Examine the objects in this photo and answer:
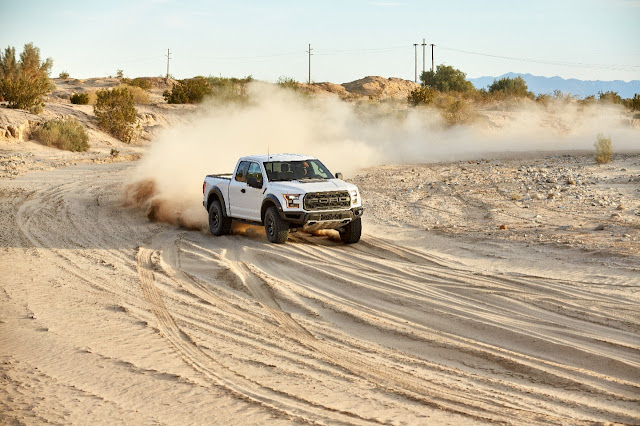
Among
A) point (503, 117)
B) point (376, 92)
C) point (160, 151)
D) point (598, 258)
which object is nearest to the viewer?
point (598, 258)

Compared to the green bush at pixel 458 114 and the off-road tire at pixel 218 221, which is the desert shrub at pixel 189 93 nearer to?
the green bush at pixel 458 114

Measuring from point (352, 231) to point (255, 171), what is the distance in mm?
2549

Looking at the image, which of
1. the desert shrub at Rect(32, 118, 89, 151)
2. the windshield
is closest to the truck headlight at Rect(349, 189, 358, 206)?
the windshield

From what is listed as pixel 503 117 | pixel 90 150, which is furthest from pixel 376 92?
pixel 90 150

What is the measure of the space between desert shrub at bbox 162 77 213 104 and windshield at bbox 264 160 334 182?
50013mm

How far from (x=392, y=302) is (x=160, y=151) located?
51.8 feet

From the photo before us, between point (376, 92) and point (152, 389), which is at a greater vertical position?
point (376, 92)

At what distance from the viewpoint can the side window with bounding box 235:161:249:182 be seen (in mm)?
17612

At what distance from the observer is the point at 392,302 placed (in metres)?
11.7

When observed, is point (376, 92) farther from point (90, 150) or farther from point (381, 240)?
point (381, 240)

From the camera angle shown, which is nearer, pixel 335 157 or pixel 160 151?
pixel 160 151

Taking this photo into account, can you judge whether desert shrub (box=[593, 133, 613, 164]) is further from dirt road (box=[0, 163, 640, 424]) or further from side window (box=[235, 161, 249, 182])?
side window (box=[235, 161, 249, 182])

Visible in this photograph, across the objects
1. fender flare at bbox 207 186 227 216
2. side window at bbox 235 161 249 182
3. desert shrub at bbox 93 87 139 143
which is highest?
desert shrub at bbox 93 87 139 143

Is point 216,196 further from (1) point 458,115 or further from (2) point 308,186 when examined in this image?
(1) point 458,115
